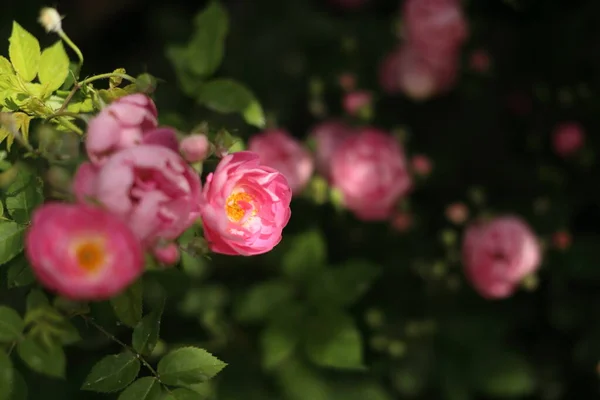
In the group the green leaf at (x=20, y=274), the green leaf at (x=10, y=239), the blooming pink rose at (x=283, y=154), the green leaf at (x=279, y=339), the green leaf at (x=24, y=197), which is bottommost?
the green leaf at (x=279, y=339)

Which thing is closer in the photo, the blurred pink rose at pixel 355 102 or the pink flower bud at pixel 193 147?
the pink flower bud at pixel 193 147

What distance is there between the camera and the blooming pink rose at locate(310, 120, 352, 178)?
1.08 metres

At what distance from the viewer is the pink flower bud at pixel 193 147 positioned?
1.45 feet

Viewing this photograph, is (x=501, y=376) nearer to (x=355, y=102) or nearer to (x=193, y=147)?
(x=355, y=102)

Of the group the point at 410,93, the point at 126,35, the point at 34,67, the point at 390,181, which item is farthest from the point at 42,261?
the point at 126,35

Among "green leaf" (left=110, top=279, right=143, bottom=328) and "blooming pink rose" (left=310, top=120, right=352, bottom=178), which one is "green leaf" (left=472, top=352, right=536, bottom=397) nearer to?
"blooming pink rose" (left=310, top=120, right=352, bottom=178)

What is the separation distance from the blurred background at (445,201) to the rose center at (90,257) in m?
0.61

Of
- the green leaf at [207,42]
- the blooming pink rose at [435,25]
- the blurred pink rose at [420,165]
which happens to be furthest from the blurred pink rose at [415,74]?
the green leaf at [207,42]

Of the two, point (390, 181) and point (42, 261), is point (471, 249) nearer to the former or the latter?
point (390, 181)

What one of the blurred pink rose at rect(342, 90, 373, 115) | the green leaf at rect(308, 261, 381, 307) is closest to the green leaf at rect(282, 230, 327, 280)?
the green leaf at rect(308, 261, 381, 307)

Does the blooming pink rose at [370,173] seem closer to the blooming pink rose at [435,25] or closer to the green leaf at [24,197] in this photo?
the blooming pink rose at [435,25]

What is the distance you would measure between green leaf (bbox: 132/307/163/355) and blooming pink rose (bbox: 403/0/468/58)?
2.64 feet

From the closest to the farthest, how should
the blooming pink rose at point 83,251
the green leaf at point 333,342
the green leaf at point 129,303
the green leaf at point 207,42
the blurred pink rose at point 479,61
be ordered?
the blooming pink rose at point 83,251 < the green leaf at point 129,303 < the green leaf at point 207,42 < the green leaf at point 333,342 < the blurred pink rose at point 479,61

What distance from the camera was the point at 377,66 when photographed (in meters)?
1.25
